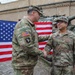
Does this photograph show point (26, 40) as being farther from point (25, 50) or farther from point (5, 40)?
point (5, 40)

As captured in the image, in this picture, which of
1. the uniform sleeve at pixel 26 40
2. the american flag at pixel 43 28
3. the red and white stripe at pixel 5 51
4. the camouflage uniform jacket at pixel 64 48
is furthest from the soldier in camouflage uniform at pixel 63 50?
the american flag at pixel 43 28

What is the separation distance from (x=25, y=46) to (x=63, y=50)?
69 centimetres

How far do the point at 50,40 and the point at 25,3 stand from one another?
82.9 ft

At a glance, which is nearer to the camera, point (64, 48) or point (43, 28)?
point (64, 48)

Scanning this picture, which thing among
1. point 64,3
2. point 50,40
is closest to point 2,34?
point 50,40

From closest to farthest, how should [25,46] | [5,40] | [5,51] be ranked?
[25,46] → [5,51] → [5,40]

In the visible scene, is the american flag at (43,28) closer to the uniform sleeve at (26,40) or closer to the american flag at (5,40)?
the american flag at (5,40)

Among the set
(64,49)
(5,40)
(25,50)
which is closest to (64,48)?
(64,49)

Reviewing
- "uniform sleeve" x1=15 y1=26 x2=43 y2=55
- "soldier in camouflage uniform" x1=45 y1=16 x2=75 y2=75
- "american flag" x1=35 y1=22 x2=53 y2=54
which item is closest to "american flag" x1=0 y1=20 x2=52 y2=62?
"american flag" x1=35 y1=22 x2=53 y2=54

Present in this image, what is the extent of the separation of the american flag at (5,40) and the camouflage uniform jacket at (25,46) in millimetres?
2285

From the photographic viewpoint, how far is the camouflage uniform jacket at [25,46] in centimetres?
375

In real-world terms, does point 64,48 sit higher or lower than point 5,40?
higher

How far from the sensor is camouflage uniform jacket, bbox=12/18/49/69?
12.3 feet

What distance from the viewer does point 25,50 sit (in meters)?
3.76
